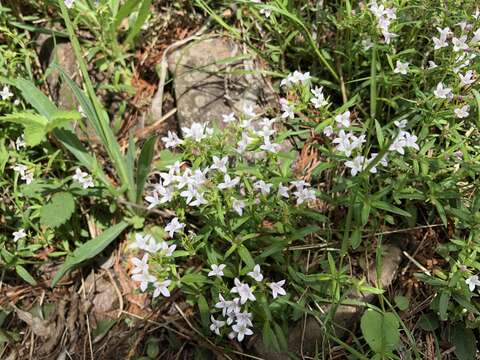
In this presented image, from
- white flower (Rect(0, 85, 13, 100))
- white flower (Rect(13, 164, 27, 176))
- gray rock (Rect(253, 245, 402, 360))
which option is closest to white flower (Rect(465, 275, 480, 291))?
gray rock (Rect(253, 245, 402, 360))

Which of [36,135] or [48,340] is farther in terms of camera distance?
[48,340]

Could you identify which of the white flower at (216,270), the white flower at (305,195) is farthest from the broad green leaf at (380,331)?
the white flower at (216,270)

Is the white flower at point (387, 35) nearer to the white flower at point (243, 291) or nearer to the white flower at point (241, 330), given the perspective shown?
the white flower at point (243, 291)

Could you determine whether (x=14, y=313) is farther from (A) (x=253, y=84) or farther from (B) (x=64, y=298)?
(A) (x=253, y=84)

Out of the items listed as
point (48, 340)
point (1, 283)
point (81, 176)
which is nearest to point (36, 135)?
point (81, 176)

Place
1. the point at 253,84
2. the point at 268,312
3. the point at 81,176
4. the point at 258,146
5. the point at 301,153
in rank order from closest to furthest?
the point at 268,312, the point at 258,146, the point at 81,176, the point at 301,153, the point at 253,84

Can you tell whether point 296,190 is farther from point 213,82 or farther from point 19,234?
point 19,234
